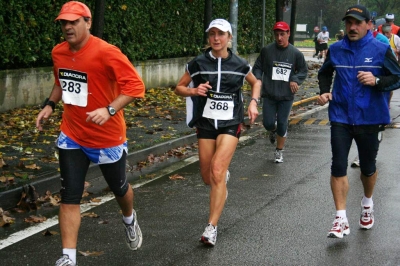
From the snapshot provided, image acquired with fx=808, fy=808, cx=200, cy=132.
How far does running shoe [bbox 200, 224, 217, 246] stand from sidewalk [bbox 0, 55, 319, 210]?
7.94ft

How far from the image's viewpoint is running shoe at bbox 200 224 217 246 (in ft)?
21.9

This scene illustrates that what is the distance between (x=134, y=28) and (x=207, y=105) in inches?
506

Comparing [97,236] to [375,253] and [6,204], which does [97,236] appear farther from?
[375,253]

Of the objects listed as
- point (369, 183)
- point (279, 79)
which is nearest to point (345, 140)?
point (369, 183)

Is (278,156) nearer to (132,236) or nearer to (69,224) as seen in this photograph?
(132,236)

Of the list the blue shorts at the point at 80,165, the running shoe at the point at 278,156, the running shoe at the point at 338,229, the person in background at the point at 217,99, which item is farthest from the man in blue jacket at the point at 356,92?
the running shoe at the point at 278,156

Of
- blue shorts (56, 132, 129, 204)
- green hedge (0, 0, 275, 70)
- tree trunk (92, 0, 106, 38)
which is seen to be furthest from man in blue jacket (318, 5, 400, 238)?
green hedge (0, 0, 275, 70)

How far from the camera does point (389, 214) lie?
8055 millimetres

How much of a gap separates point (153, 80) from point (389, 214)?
43.7 ft

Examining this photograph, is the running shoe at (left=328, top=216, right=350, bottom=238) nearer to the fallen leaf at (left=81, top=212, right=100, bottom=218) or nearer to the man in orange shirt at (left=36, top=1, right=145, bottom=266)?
the man in orange shirt at (left=36, top=1, right=145, bottom=266)

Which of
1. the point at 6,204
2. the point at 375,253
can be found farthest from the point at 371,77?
the point at 6,204

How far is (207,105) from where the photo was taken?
7.26 metres

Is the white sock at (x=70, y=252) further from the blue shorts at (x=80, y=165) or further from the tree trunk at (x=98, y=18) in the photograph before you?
the tree trunk at (x=98, y=18)

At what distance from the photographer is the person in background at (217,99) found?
23.2 ft
